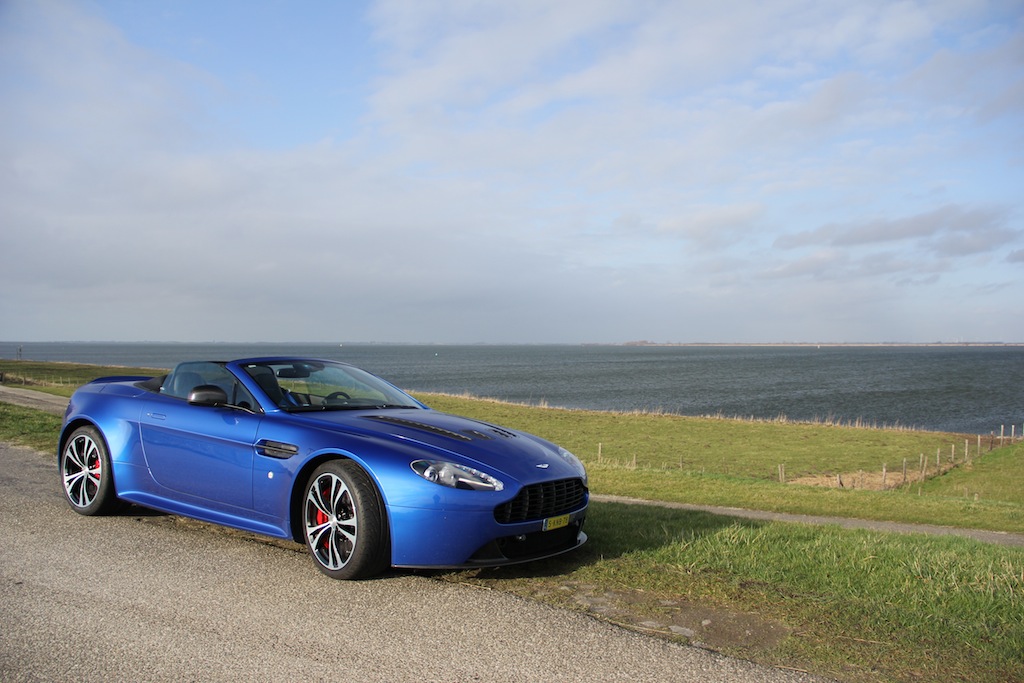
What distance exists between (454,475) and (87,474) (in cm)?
394

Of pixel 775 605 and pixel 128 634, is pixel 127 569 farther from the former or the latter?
pixel 775 605

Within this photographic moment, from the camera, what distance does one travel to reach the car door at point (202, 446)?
5.56m

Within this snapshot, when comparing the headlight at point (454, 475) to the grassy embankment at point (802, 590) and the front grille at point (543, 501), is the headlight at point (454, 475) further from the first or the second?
the grassy embankment at point (802, 590)

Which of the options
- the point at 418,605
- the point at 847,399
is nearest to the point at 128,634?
the point at 418,605

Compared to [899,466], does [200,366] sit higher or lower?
higher

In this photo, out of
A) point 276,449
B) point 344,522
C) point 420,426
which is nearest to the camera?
point 344,522

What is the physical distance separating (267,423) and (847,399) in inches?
2587

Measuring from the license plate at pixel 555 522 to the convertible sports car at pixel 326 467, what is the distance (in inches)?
0.5

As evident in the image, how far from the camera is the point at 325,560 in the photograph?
16.6 ft

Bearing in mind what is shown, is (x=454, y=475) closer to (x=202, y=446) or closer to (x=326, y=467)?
(x=326, y=467)

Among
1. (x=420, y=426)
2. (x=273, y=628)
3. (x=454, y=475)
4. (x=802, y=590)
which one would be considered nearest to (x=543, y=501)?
(x=454, y=475)

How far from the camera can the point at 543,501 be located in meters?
5.14

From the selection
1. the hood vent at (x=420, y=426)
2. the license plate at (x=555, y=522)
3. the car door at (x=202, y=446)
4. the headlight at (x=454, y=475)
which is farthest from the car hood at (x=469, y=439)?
the car door at (x=202, y=446)

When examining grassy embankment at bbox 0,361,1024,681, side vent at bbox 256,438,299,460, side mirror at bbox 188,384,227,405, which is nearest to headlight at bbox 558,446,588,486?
grassy embankment at bbox 0,361,1024,681
